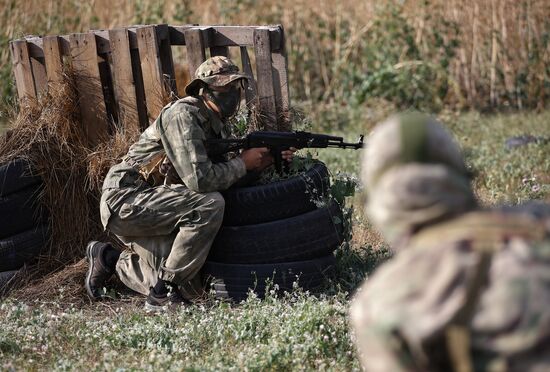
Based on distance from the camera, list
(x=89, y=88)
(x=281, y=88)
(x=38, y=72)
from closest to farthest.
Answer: (x=281, y=88) → (x=89, y=88) → (x=38, y=72)

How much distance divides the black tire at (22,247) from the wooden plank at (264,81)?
1942 millimetres

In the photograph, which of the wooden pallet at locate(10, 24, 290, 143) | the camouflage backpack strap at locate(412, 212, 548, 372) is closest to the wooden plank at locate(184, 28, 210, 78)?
the wooden pallet at locate(10, 24, 290, 143)

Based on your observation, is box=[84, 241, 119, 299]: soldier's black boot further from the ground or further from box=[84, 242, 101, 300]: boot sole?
the ground

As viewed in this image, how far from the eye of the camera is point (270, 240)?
6.28 m

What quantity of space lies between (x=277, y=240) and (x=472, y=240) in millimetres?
3847

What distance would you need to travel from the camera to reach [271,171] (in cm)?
665

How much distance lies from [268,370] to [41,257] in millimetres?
2897

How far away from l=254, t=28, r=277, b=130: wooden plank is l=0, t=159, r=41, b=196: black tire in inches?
71.7

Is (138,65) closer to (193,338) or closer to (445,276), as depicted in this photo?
(193,338)

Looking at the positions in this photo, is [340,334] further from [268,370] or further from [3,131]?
[3,131]

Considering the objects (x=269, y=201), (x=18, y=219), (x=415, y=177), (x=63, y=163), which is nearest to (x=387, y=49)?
(x=63, y=163)

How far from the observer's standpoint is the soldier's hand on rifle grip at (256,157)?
6.31m

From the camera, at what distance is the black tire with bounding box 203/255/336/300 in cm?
625

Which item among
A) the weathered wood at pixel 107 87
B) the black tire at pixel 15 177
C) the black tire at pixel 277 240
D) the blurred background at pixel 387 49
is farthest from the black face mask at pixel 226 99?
the blurred background at pixel 387 49
